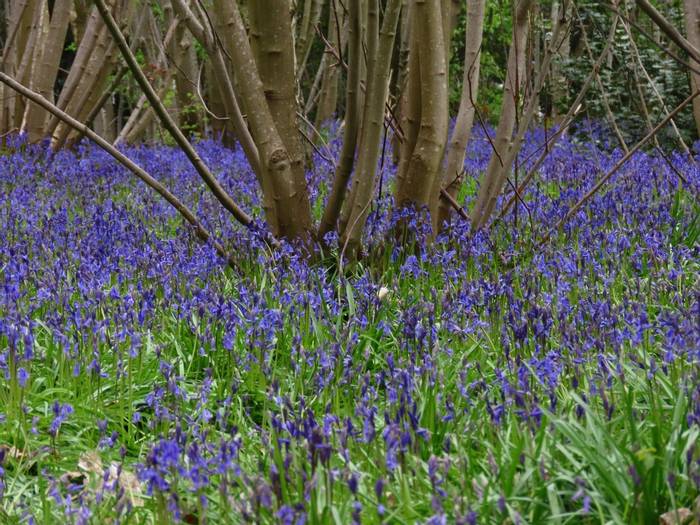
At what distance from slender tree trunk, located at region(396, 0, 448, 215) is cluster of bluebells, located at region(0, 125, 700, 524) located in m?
0.18

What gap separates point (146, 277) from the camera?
4488 mm

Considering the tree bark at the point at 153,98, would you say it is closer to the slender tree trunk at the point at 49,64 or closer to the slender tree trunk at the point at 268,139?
the slender tree trunk at the point at 268,139

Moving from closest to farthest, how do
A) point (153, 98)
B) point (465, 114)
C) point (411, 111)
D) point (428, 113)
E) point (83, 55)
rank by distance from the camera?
point (153, 98) → point (428, 113) → point (411, 111) → point (465, 114) → point (83, 55)

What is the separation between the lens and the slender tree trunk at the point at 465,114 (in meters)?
5.62

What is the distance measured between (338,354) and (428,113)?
2.27 meters

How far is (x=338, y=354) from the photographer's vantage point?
10.9 feet

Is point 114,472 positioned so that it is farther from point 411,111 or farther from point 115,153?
point 411,111

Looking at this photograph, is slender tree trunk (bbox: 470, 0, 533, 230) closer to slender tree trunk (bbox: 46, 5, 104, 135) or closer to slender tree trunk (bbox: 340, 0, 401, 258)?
slender tree trunk (bbox: 340, 0, 401, 258)

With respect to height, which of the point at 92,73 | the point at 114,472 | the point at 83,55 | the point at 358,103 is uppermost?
the point at 358,103

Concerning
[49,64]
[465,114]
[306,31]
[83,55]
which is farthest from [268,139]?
[49,64]

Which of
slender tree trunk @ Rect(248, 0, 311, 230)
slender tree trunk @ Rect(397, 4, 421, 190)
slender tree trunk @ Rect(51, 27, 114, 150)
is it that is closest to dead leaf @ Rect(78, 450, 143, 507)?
slender tree trunk @ Rect(248, 0, 311, 230)

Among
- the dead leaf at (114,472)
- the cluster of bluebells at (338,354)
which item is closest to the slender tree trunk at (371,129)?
the cluster of bluebells at (338,354)

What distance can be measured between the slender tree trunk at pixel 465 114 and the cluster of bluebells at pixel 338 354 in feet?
1.27

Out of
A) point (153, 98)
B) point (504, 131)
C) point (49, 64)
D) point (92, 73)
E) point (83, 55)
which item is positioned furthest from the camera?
point (49, 64)
